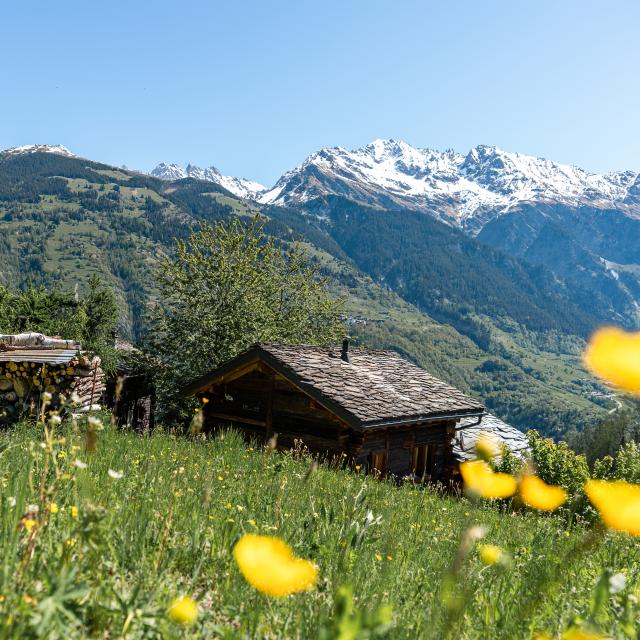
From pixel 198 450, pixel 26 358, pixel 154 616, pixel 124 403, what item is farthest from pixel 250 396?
pixel 124 403

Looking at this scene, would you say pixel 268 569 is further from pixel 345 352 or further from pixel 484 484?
pixel 345 352

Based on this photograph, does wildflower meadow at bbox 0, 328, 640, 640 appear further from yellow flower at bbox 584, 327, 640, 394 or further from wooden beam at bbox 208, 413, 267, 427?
wooden beam at bbox 208, 413, 267, 427

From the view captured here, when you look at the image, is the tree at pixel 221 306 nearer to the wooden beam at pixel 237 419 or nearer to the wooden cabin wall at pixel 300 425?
the wooden beam at pixel 237 419

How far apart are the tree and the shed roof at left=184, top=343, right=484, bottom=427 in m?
7.71

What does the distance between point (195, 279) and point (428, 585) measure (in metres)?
27.0

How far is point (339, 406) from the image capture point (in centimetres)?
1545

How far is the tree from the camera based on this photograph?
27078mm

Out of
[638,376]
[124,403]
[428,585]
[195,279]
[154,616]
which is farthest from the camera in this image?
[124,403]

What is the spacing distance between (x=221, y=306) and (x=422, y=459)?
505 inches

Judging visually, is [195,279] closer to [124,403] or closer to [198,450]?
[124,403]

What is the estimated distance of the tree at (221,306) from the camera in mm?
27078

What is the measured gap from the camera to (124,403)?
113ft

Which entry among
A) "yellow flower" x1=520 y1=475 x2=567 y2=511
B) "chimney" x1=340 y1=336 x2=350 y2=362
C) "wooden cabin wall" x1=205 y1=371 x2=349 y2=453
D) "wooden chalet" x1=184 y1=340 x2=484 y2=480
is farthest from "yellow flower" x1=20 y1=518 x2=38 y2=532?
"chimney" x1=340 y1=336 x2=350 y2=362

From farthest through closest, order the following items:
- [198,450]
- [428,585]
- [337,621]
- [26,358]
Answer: [26,358] < [198,450] < [428,585] < [337,621]
